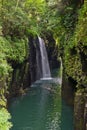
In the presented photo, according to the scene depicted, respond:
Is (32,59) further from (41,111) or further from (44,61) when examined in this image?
(41,111)

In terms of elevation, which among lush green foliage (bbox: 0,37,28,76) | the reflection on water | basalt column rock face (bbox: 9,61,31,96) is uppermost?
lush green foliage (bbox: 0,37,28,76)

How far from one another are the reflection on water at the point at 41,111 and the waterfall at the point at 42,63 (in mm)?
7229

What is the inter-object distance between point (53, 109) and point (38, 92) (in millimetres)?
5963

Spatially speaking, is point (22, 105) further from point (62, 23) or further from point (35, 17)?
point (35, 17)

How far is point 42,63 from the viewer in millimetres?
37688

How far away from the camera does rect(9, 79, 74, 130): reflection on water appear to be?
1889cm

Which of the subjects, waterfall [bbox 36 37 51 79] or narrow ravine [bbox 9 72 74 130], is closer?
narrow ravine [bbox 9 72 74 130]

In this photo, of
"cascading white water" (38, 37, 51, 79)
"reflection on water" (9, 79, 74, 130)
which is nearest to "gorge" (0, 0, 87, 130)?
"reflection on water" (9, 79, 74, 130)

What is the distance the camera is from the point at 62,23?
67.2 ft

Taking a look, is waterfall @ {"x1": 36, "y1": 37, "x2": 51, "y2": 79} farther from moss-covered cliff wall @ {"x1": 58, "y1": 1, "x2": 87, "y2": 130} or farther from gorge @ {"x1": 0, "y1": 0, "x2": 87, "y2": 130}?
moss-covered cliff wall @ {"x1": 58, "y1": 1, "x2": 87, "y2": 130}

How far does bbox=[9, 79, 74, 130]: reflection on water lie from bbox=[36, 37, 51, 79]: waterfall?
723 centimetres

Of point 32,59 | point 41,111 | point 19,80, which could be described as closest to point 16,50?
point 19,80

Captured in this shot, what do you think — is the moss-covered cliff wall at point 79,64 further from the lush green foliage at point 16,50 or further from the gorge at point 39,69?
the lush green foliage at point 16,50

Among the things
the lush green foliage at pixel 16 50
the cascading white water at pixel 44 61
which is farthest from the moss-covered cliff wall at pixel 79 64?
the cascading white water at pixel 44 61
